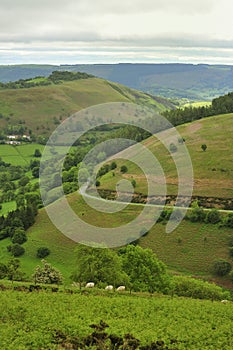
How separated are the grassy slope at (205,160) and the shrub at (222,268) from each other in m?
31.4

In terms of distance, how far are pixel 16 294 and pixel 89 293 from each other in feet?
28.2

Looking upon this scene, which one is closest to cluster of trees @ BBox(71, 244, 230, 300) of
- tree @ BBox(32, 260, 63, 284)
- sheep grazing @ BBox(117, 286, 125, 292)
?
sheep grazing @ BBox(117, 286, 125, 292)

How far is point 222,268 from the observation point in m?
85.6

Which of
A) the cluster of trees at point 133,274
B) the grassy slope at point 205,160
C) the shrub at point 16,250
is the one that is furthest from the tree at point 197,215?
the shrub at point 16,250

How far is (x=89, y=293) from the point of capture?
160ft

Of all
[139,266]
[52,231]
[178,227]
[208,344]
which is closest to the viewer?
[208,344]

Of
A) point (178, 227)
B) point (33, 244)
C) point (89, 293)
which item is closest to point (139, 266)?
point (89, 293)

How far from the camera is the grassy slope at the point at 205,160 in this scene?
398 ft

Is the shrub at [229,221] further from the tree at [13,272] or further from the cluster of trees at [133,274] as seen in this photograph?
the tree at [13,272]

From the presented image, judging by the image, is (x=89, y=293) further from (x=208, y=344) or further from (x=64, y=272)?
(x=64, y=272)

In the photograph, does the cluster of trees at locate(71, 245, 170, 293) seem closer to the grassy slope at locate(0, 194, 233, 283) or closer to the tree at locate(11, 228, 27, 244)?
the grassy slope at locate(0, 194, 233, 283)

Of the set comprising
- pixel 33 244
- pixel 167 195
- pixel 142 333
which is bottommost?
pixel 33 244

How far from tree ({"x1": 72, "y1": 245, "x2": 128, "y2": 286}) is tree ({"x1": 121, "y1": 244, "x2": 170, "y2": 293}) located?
2.86 metres

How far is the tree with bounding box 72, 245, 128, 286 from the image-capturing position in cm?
5775
